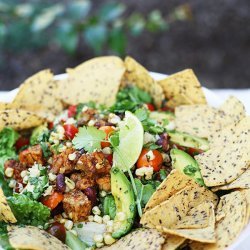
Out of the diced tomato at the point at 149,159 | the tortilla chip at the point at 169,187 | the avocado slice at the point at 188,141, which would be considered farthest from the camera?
the avocado slice at the point at 188,141

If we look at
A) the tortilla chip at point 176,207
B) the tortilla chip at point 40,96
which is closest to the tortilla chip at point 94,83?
the tortilla chip at point 40,96

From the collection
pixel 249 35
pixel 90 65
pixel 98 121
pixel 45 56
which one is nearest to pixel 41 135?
pixel 98 121

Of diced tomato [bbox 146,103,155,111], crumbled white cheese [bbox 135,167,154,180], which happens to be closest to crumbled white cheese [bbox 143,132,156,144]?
crumbled white cheese [bbox 135,167,154,180]

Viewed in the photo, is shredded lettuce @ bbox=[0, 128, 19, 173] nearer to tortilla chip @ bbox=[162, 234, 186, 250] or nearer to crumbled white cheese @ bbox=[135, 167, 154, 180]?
crumbled white cheese @ bbox=[135, 167, 154, 180]

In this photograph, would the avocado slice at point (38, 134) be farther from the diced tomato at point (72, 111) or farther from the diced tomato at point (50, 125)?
the diced tomato at point (72, 111)

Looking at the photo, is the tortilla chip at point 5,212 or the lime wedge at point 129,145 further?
the lime wedge at point 129,145

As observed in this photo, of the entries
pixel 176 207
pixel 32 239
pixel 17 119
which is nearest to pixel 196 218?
pixel 176 207

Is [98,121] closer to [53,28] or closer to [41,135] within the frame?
[41,135]
